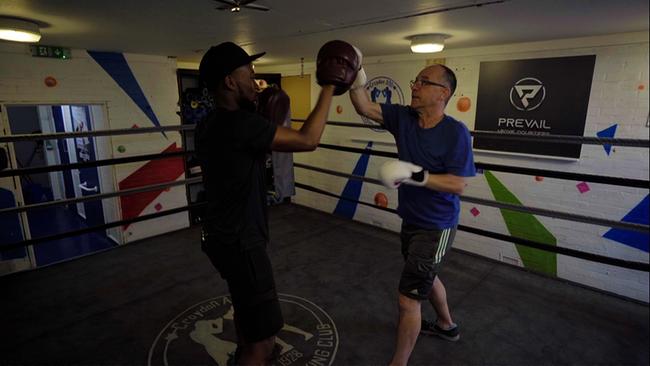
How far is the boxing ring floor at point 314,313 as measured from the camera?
1.99 metres

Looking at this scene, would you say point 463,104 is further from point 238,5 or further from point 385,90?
point 238,5

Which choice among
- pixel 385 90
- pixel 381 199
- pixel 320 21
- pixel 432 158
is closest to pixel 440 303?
pixel 432 158

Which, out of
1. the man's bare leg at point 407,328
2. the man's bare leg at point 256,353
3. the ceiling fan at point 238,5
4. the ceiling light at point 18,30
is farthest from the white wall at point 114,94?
the man's bare leg at point 407,328

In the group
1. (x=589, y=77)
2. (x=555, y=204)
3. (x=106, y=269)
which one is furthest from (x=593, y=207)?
(x=106, y=269)

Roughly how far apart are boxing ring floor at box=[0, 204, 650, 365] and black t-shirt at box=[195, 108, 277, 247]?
0.88 m

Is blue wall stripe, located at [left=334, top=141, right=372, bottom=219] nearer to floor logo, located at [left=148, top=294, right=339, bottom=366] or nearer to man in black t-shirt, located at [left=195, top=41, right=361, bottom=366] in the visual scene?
floor logo, located at [left=148, top=294, right=339, bottom=366]

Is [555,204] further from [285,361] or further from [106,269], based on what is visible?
[106,269]

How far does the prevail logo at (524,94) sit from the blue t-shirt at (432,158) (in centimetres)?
102

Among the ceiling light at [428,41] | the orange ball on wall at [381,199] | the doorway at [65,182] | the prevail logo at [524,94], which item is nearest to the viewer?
the prevail logo at [524,94]

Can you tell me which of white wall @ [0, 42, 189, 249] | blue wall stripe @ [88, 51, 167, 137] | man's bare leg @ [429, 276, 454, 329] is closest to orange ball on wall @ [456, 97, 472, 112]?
man's bare leg @ [429, 276, 454, 329]

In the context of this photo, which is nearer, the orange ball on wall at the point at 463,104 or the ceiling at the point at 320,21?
the ceiling at the point at 320,21

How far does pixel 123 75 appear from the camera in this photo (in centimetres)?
402

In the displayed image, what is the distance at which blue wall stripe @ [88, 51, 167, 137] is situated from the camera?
3875 mm

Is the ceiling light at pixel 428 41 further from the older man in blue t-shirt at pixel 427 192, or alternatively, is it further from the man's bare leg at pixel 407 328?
the man's bare leg at pixel 407 328
